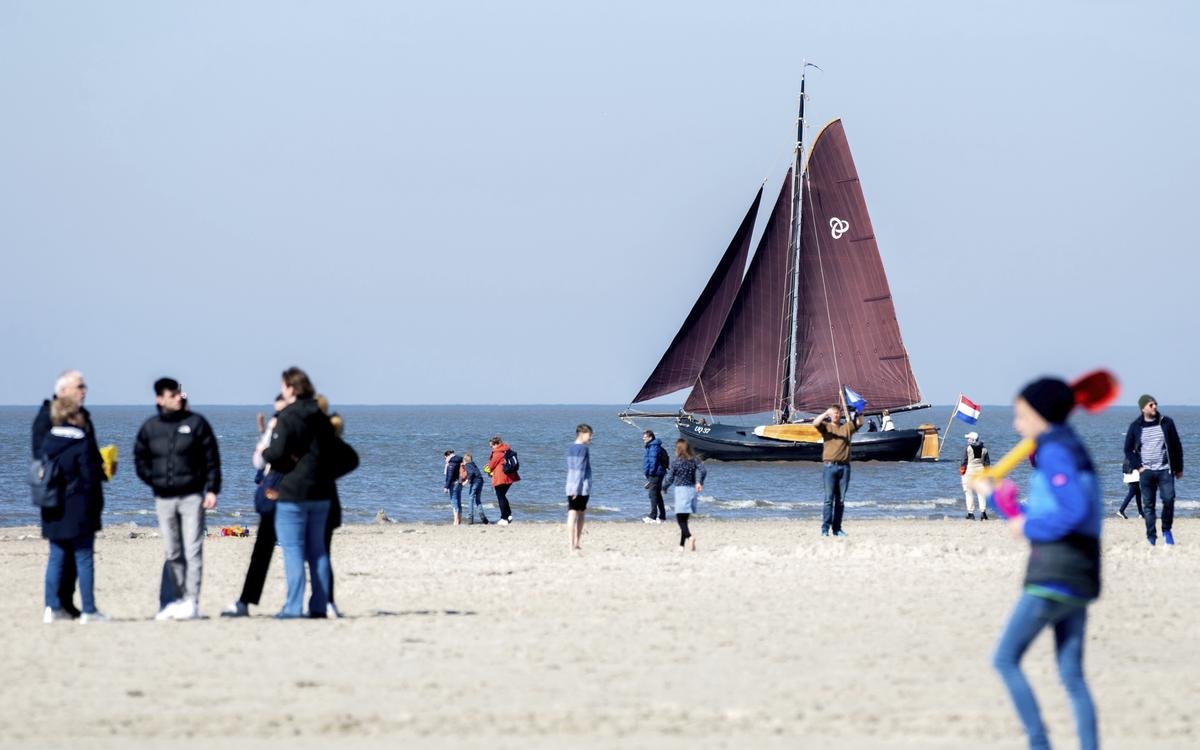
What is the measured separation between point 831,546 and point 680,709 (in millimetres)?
10358

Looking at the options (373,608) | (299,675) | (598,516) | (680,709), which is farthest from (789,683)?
(598,516)

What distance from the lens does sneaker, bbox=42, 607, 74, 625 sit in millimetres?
11109

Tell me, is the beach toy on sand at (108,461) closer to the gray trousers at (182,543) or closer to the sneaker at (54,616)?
the gray trousers at (182,543)

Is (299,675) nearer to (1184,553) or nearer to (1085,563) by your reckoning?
(1085,563)

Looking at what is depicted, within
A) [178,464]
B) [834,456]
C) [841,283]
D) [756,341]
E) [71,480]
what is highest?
[841,283]

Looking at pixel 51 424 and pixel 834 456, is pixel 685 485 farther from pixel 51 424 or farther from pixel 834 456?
pixel 51 424

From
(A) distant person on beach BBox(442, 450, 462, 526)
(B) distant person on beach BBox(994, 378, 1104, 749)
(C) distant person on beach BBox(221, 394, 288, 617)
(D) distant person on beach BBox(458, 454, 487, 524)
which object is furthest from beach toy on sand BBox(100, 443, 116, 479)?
(A) distant person on beach BBox(442, 450, 462, 526)

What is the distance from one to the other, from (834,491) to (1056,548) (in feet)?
44.9

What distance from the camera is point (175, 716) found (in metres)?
7.67

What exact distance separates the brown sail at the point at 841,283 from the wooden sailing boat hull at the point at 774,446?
3.12 m

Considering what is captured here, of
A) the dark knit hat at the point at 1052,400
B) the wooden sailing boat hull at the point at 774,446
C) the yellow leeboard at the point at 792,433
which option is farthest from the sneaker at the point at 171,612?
the wooden sailing boat hull at the point at 774,446

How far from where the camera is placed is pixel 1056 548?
20.5ft

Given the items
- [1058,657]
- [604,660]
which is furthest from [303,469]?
[1058,657]

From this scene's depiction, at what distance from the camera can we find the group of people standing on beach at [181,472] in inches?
420
